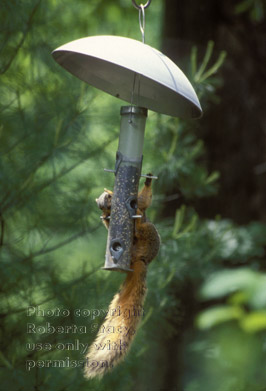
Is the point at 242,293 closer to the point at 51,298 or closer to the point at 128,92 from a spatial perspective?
the point at 128,92

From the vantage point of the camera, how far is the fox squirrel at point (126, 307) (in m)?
1.30

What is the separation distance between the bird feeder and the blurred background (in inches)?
33.9

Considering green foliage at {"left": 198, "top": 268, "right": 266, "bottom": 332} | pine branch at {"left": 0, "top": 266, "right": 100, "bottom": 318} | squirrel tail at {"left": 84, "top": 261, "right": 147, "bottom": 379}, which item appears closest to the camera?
green foliage at {"left": 198, "top": 268, "right": 266, "bottom": 332}

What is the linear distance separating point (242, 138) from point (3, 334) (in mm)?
2007

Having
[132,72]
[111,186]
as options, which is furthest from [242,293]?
[111,186]

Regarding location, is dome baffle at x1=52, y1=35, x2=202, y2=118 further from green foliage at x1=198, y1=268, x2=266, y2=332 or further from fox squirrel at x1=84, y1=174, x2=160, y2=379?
green foliage at x1=198, y1=268, x2=266, y2=332

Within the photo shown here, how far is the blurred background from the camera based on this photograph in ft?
8.71

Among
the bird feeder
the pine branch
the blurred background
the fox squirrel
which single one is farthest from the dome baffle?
the pine branch

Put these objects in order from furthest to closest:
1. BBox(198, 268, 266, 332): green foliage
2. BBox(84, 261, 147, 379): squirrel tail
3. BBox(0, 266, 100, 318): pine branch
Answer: BBox(0, 266, 100, 318): pine branch
BBox(84, 261, 147, 379): squirrel tail
BBox(198, 268, 266, 332): green foliage

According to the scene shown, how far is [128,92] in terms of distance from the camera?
5.74ft

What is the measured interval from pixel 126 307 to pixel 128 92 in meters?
0.71

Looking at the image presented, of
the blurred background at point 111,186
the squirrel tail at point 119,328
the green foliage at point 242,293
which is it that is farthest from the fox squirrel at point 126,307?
the blurred background at point 111,186

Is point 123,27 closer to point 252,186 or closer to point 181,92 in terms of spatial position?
point 252,186

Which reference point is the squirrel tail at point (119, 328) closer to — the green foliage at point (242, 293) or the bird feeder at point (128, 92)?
the bird feeder at point (128, 92)
